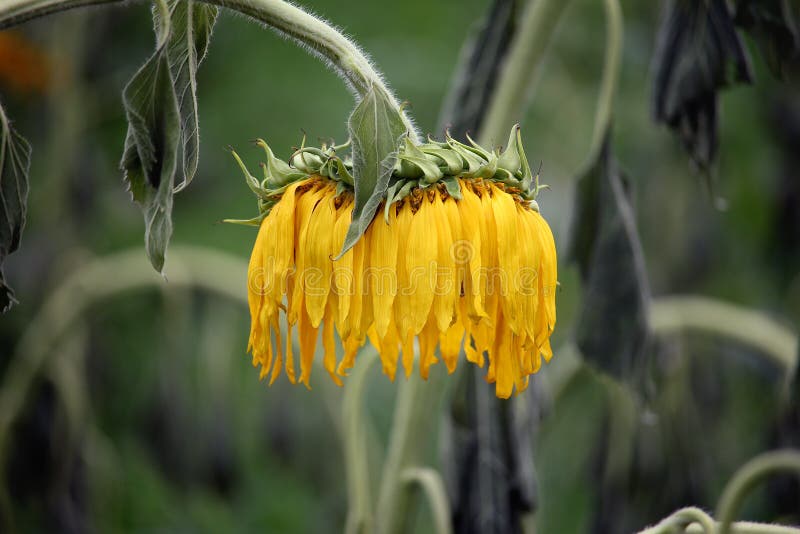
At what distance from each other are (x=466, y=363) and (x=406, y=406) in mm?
119

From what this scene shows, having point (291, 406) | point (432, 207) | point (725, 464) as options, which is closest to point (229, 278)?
point (291, 406)

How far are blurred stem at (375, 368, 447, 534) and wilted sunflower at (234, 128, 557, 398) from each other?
487 mm

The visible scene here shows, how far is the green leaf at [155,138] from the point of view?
850 mm

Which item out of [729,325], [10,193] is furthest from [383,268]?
[729,325]

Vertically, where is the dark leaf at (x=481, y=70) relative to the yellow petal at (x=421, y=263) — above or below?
above

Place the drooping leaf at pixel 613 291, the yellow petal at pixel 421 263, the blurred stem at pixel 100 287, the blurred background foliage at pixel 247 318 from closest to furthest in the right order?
the yellow petal at pixel 421 263 < the drooping leaf at pixel 613 291 < the blurred stem at pixel 100 287 < the blurred background foliage at pixel 247 318

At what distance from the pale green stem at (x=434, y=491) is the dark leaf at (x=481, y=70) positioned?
0.51 m

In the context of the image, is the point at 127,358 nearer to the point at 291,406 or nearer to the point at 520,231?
the point at 291,406

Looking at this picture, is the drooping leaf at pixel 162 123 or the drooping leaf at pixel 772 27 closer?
the drooping leaf at pixel 162 123

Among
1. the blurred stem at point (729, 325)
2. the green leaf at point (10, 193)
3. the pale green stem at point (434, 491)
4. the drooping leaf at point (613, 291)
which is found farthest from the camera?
→ the blurred stem at point (729, 325)

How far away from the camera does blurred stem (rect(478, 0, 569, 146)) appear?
131 cm

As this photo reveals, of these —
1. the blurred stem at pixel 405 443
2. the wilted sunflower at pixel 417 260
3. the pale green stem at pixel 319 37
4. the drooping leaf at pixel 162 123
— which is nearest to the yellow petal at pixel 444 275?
the wilted sunflower at pixel 417 260

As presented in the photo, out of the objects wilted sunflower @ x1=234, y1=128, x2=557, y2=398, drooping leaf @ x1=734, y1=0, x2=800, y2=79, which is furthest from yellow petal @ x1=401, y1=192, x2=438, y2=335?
drooping leaf @ x1=734, y1=0, x2=800, y2=79

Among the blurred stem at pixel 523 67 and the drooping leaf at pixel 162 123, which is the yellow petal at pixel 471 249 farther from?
the blurred stem at pixel 523 67
